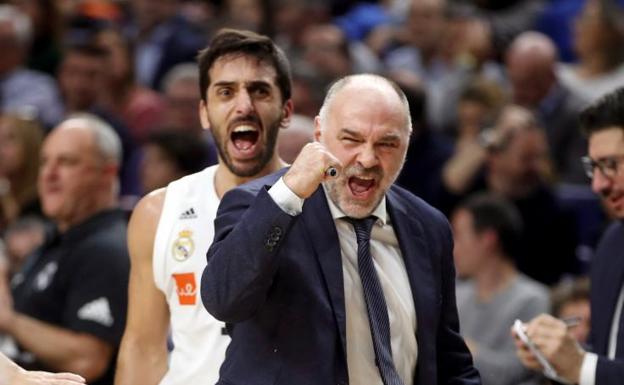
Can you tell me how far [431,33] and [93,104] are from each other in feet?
8.83

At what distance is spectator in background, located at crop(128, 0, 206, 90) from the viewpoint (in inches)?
437

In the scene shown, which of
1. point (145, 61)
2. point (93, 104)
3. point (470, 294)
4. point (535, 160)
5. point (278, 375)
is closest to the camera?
point (278, 375)

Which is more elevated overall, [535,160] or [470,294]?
[535,160]

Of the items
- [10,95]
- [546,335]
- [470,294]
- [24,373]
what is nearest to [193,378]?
[24,373]

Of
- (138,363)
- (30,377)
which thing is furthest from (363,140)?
(138,363)

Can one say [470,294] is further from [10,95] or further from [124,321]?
[10,95]

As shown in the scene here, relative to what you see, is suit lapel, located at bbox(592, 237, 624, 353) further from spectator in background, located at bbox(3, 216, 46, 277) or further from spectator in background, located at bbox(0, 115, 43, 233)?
spectator in background, located at bbox(0, 115, 43, 233)

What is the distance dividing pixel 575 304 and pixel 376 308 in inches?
118

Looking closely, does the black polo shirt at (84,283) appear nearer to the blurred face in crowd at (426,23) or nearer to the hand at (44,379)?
the hand at (44,379)

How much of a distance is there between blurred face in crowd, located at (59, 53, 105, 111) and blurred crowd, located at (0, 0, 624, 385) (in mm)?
12

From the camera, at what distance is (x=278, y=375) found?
394 cm

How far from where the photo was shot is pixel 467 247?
765cm

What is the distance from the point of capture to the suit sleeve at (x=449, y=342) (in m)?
4.38

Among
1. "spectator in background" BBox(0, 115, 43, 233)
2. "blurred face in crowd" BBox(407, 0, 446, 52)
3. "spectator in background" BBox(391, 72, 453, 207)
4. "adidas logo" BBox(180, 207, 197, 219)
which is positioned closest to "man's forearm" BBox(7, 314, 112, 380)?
"adidas logo" BBox(180, 207, 197, 219)
